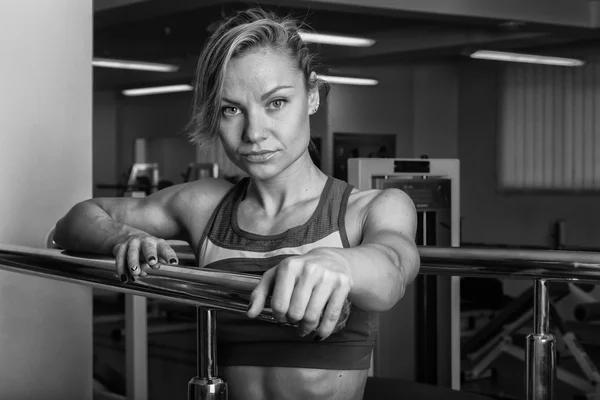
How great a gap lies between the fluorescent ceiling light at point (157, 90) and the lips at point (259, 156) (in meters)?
9.04

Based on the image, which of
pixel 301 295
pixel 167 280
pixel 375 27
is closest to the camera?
pixel 301 295

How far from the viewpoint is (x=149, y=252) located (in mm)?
927

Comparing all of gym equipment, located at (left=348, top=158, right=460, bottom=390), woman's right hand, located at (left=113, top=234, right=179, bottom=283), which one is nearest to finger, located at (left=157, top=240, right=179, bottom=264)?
woman's right hand, located at (left=113, top=234, right=179, bottom=283)

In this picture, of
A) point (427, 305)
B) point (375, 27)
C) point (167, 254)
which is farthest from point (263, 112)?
point (375, 27)

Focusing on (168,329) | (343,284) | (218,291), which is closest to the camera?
Answer: (343,284)

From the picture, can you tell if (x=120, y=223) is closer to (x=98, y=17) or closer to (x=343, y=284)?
(x=343, y=284)

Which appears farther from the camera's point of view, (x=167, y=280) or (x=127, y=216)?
(x=127, y=216)

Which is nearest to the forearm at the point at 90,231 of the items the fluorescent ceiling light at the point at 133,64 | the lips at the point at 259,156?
the lips at the point at 259,156

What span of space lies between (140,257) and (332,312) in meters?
0.39

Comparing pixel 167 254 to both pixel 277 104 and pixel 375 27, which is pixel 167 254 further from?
pixel 375 27

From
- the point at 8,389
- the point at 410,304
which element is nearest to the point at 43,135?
the point at 8,389

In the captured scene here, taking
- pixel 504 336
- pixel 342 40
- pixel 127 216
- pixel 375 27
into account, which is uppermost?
pixel 375 27

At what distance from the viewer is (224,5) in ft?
21.3

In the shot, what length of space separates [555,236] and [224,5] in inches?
127
